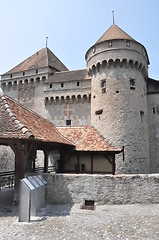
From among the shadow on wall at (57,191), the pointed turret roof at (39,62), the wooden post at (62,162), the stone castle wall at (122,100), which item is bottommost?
the shadow on wall at (57,191)

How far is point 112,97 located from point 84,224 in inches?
468

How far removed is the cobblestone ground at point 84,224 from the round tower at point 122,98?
813 cm

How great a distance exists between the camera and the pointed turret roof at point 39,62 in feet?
71.5

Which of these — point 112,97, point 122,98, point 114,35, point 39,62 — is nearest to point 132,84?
point 122,98

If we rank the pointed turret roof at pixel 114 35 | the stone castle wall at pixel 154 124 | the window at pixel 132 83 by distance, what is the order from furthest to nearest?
the stone castle wall at pixel 154 124, the pointed turret roof at pixel 114 35, the window at pixel 132 83

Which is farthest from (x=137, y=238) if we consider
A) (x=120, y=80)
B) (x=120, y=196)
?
(x=120, y=80)

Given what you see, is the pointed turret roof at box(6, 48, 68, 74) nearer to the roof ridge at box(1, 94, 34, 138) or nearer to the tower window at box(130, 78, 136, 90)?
the tower window at box(130, 78, 136, 90)

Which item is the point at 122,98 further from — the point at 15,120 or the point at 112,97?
the point at 15,120

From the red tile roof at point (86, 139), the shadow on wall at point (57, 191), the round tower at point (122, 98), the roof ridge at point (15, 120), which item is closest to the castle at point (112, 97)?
the round tower at point (122, 98)

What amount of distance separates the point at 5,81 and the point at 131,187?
19.6 meters

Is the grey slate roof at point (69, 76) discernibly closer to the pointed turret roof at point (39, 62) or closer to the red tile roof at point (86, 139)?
the pointed turret roof at point (39, 62)

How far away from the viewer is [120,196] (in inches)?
302

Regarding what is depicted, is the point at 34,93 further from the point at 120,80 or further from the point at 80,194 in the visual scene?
the point at 80,194

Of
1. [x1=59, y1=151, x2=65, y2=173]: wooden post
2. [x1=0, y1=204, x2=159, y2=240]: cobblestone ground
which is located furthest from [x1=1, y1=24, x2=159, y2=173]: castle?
[x1=0, y1=204, x2=159, y2=240]: cobblestone ground
